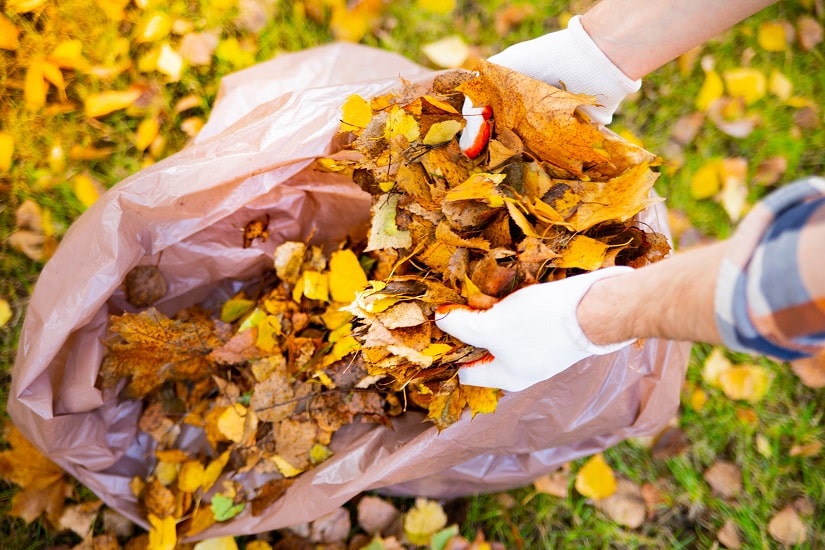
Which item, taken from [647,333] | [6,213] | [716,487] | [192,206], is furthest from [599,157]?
[6,213]

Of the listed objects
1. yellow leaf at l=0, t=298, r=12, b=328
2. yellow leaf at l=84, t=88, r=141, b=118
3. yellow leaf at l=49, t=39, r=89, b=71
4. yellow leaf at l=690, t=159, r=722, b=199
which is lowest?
yellow leaf at l=690, t=159, r=722, b=199

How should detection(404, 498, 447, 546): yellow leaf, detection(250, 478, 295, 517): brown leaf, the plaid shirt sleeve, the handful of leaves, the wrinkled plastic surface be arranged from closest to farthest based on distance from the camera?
1. the plaid shirt sleeve
2. the handful of leaves
3. the wrinkled plastic surface
4. detection(250, 478, 295, 517): brown leaf
5. detection(404, 498, 447, 546): yellow leaf

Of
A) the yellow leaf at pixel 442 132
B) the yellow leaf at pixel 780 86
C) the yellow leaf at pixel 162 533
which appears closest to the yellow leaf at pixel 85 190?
the yellow leaf at pixel 162 533

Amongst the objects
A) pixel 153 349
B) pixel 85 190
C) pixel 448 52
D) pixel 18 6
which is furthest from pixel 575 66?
pixel 18 6

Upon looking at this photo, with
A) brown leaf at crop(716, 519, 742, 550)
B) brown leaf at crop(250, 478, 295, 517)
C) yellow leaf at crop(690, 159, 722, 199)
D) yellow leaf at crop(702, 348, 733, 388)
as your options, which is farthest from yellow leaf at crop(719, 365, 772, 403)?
brown leaf at crop(250, 478, 295, 517)

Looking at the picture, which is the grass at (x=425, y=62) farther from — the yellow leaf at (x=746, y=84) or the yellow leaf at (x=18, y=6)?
the yellow leaf at (x=746, y=84)

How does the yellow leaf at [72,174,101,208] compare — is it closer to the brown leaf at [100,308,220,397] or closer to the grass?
the grass

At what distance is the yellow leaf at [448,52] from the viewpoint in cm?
140

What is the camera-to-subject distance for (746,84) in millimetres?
1477

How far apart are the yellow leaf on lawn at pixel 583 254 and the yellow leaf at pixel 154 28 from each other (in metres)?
1.11

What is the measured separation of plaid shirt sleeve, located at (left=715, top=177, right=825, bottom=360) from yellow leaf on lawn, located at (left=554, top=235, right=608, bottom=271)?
0.93 ft

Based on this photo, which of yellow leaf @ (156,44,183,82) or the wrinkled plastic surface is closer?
the wrinkled plastic surface

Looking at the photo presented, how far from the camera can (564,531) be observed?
1.27 meters

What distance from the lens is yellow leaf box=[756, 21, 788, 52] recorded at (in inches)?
58.7
